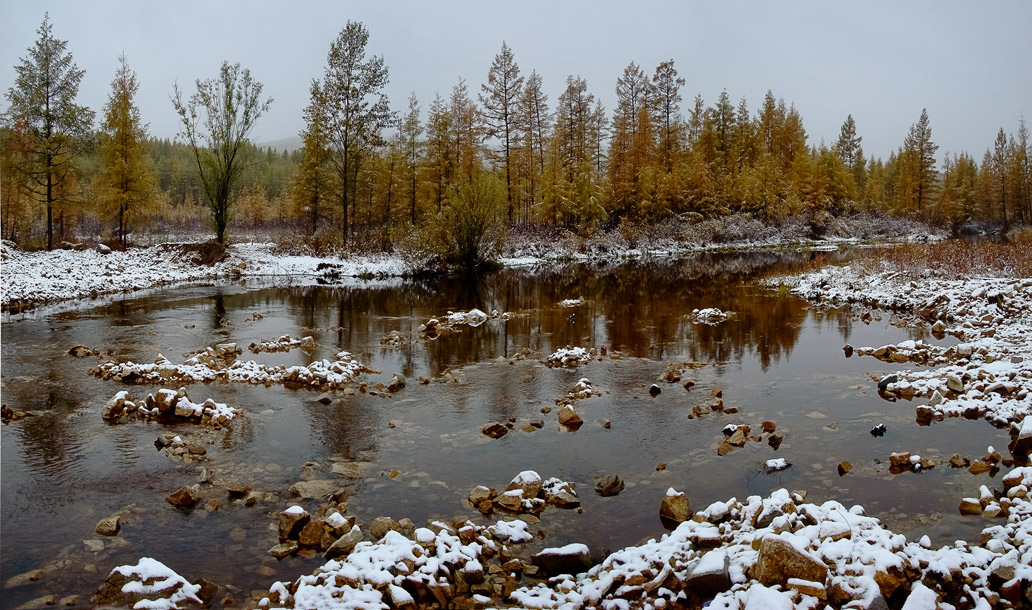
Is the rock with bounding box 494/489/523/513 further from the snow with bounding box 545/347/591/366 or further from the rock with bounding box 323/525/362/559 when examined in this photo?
the snow with bounding box 545/347/591/366

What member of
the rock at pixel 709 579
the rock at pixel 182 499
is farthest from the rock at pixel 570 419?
the rock at pixel 182 499

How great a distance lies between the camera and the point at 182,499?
6.60 meters

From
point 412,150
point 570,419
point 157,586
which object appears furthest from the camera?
point 412,150

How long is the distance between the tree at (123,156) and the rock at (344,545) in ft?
121

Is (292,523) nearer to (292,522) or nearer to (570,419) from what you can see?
(292,522)

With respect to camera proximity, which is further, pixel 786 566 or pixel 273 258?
pixel 273 258

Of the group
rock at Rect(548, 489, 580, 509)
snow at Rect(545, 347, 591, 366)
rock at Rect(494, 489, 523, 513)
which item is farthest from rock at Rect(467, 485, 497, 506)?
snow at Rect(545, 347, 591, 366)

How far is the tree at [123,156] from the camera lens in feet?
115


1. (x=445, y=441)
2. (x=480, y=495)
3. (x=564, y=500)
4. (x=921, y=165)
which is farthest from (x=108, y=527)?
(x=921, y=165)

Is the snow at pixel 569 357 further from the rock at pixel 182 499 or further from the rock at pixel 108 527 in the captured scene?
the rock at pixel 108 527

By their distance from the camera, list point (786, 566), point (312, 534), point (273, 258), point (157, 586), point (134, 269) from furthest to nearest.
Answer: point (273, 258), point (134, 269), point (312, 534), point (157, 586), point (786, 566)

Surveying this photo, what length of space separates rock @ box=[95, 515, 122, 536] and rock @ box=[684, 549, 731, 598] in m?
5.44

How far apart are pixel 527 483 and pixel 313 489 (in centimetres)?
248

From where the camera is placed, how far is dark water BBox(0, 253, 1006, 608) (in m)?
5.99
